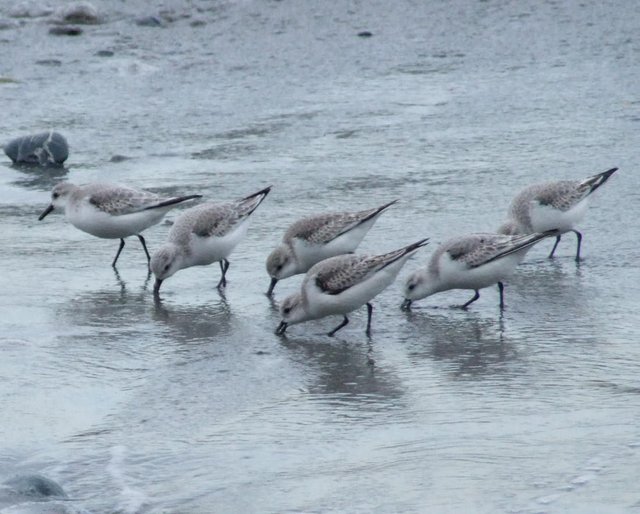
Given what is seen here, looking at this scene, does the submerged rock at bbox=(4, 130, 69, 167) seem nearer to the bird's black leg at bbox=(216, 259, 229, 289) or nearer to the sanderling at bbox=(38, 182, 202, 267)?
the sanderling at bbox=(38, 182, 202, 267)

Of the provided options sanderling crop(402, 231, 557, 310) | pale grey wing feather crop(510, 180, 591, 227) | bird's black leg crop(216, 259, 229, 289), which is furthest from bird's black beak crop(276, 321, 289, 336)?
pale grey wing feather crop(510, 180, 591, 227)

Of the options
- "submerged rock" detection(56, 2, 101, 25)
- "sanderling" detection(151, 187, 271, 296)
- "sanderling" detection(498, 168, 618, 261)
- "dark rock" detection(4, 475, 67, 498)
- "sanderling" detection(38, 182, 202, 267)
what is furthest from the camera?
"submerged rock" detection(56, 2, 101, 25)

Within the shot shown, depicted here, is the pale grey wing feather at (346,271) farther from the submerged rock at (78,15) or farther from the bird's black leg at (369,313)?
the submerged rock at (78,15)

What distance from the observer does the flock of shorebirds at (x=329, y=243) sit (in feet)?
27.5

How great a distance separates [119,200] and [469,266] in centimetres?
293

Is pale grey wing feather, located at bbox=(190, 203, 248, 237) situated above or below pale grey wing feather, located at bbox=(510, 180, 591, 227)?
below

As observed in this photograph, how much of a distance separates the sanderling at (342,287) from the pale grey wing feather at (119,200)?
209 cm

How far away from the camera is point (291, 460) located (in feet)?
20.4

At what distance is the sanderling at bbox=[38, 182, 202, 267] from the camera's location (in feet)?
32.9

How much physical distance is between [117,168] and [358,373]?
588cm

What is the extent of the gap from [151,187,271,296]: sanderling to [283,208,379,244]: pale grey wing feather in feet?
1.41

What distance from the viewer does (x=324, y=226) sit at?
9578 mm

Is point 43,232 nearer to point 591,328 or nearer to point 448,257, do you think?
point 448,257

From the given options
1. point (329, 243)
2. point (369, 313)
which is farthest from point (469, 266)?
point (329, 243)
